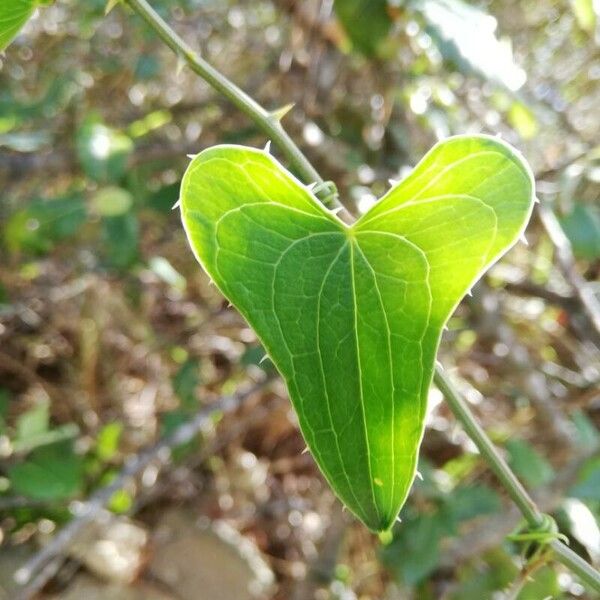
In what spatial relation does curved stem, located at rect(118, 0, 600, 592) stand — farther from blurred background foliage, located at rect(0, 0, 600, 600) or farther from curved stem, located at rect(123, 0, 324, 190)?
blurred background foliage, located at rect(0, 0, 600, 600)

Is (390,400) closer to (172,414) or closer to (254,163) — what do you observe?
(254,163)

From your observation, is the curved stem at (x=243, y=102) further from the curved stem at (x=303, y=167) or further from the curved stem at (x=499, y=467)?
the curved stem at (x=499, y=467)

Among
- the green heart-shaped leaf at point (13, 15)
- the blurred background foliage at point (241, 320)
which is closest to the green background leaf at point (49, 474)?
the blurred background foliage at point (241, 320)

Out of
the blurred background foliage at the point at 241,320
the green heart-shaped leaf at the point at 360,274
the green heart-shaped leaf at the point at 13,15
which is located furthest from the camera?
the blurred background foliage at the point at 241,320

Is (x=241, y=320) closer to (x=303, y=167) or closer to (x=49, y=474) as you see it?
(x=49, y=474)

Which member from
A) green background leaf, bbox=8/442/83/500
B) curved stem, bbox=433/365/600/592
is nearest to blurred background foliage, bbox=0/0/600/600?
green background leaf, bbox=8/442/83/500
